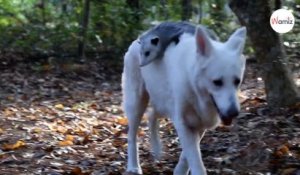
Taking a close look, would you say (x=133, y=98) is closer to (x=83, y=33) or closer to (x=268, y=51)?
(x=268, y=51)

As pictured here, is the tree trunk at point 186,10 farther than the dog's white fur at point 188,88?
Yes

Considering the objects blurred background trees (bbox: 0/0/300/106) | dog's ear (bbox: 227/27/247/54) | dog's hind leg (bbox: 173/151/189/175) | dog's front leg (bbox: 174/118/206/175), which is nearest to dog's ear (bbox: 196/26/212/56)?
dog's ear (bbox: 227/27/247/54)

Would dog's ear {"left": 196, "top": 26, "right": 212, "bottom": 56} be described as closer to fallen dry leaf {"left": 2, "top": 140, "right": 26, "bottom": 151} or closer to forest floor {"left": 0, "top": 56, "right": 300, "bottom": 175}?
forest floor {"left": 0, "top": 56, "right": 300, "bottom": 175}

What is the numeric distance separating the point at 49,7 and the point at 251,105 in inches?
335

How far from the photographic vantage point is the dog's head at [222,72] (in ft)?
13.8

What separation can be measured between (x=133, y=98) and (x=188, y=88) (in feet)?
4.43

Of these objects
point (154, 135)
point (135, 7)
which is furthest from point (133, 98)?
point (135, 7)

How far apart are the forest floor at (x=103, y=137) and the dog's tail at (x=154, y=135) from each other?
10 centimetres

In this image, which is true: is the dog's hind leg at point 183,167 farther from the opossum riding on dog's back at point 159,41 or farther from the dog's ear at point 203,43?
the dog's ear at point 203,43

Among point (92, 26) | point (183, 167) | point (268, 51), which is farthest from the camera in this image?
point (92, 26)

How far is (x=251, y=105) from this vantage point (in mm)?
8008

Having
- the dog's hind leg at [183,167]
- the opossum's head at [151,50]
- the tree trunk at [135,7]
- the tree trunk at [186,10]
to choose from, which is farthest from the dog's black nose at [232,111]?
the tree trunk at [186,10]

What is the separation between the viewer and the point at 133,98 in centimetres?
604

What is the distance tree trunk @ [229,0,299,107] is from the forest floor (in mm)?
176
